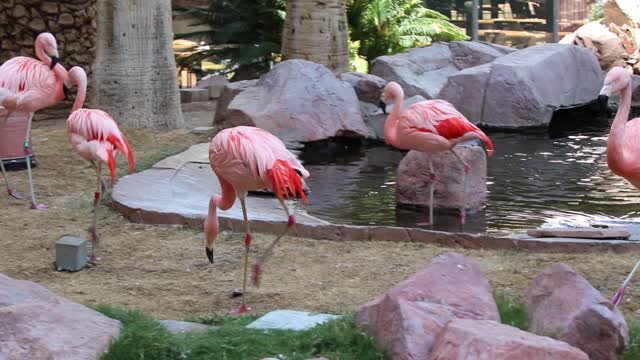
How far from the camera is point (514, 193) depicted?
7.18 metres

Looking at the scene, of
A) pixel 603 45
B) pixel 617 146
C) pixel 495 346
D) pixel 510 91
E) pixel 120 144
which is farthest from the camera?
pixel 603 45

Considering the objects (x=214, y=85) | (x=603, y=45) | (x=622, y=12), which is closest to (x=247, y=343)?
(x=214, y=85)

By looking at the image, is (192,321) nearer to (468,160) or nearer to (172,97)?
(468,160)

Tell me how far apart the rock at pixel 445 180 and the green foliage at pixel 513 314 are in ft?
8.57

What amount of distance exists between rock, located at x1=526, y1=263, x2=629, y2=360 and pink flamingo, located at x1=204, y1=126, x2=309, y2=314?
133 cm

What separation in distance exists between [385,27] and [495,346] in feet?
37.6

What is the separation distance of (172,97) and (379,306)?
626cm

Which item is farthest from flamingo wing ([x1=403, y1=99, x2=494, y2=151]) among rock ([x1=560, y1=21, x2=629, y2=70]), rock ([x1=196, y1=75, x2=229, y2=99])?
rock ([x1=560, y1=21, x2=629, y2=70])

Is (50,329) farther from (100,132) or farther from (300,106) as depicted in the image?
(300,106)

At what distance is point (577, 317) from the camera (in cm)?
336

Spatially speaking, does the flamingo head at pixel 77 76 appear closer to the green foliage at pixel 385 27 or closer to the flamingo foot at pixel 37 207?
the flamingo foot at pixel 37 207

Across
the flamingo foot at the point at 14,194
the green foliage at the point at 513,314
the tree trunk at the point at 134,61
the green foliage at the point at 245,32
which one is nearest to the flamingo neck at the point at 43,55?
the flamingo foot at the point at 14,194

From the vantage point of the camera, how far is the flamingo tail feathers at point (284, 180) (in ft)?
14.7

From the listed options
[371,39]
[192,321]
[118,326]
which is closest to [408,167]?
[192,321]
